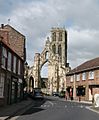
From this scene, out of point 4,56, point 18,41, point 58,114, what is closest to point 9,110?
point 58,114

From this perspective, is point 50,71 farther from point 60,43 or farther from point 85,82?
point 85,82

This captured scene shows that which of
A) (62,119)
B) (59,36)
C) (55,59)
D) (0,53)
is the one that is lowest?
(62,119)

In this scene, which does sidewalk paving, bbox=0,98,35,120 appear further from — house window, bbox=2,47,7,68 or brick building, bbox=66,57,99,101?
brick building, bbox=66,57,99,101

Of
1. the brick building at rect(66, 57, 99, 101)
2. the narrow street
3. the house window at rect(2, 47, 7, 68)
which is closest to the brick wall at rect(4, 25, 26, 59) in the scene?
the brick building at rect(66, 57, 99, 101)

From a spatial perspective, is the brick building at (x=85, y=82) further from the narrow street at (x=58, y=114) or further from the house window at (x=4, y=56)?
the house window at (x=4, y=56)

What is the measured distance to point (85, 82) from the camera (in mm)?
68250

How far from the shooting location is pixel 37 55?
435 feet

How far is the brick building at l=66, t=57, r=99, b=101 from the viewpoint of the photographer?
63.7 m

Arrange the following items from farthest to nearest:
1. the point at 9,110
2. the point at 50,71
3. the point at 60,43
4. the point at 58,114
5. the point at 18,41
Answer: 1. the point at 60,43
2. the point at 50,71
3. the point at 18,41
4. the point at 9,110
5. the point at 58,114

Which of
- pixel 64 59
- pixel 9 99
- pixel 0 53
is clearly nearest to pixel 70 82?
pixel 9 99

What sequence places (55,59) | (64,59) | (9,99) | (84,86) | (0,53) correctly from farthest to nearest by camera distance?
(64,59) < (55,59) < (84,86) < (9,99) < (0,53)

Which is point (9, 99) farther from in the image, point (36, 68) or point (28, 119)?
point (36, 68)

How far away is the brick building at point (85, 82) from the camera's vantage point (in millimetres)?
63688

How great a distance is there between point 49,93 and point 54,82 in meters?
6.71
